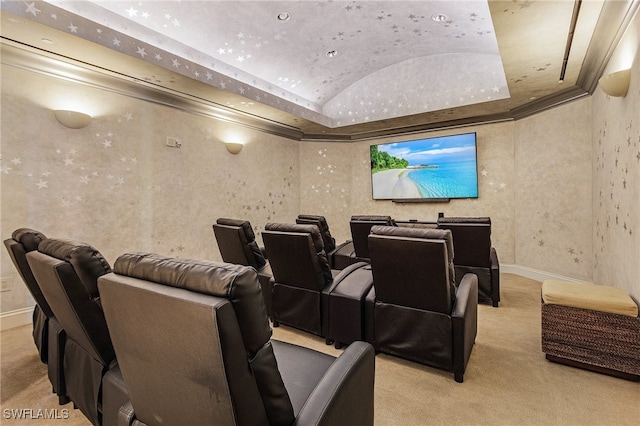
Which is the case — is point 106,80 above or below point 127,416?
above

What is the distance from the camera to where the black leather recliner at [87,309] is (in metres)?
1.31

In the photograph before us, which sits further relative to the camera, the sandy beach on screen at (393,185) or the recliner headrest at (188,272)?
the sandy beach on screen at (393,185)

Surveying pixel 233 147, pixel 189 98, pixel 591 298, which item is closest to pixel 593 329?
pixel 591 298

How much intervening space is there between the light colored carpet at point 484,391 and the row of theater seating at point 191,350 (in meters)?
0.64

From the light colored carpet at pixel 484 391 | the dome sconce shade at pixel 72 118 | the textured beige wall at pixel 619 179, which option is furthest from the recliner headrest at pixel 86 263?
the textured beige wall at pixel 619 179

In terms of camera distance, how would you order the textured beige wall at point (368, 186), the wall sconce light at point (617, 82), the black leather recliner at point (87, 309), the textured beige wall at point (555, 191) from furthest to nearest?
the textured beige wall at point (368, 186), the textured beige wall at point (555, 191), the wall sconce light at point (617, 82), the black leather recliner at point (87, 309)

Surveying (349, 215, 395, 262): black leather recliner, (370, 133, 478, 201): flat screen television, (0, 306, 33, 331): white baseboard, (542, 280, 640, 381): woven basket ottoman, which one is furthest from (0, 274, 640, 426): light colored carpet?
(370, 133, 478, 201): flat screen television

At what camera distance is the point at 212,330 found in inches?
28.4

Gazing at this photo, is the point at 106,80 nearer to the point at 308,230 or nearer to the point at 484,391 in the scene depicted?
the point at 308,230

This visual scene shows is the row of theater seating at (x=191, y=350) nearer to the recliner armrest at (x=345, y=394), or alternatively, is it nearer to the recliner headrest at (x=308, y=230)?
the recliner armrest at (x=345, y=394)

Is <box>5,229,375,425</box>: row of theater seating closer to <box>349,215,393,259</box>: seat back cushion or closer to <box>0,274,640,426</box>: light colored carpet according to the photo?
<box>0,274,640,426</box>: light colored carpet

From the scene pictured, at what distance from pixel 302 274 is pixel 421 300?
0.93m

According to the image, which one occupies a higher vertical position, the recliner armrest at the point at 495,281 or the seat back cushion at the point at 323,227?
the seat back cushion at the point at 323,227

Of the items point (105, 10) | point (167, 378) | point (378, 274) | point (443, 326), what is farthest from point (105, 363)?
point (105, 10)
